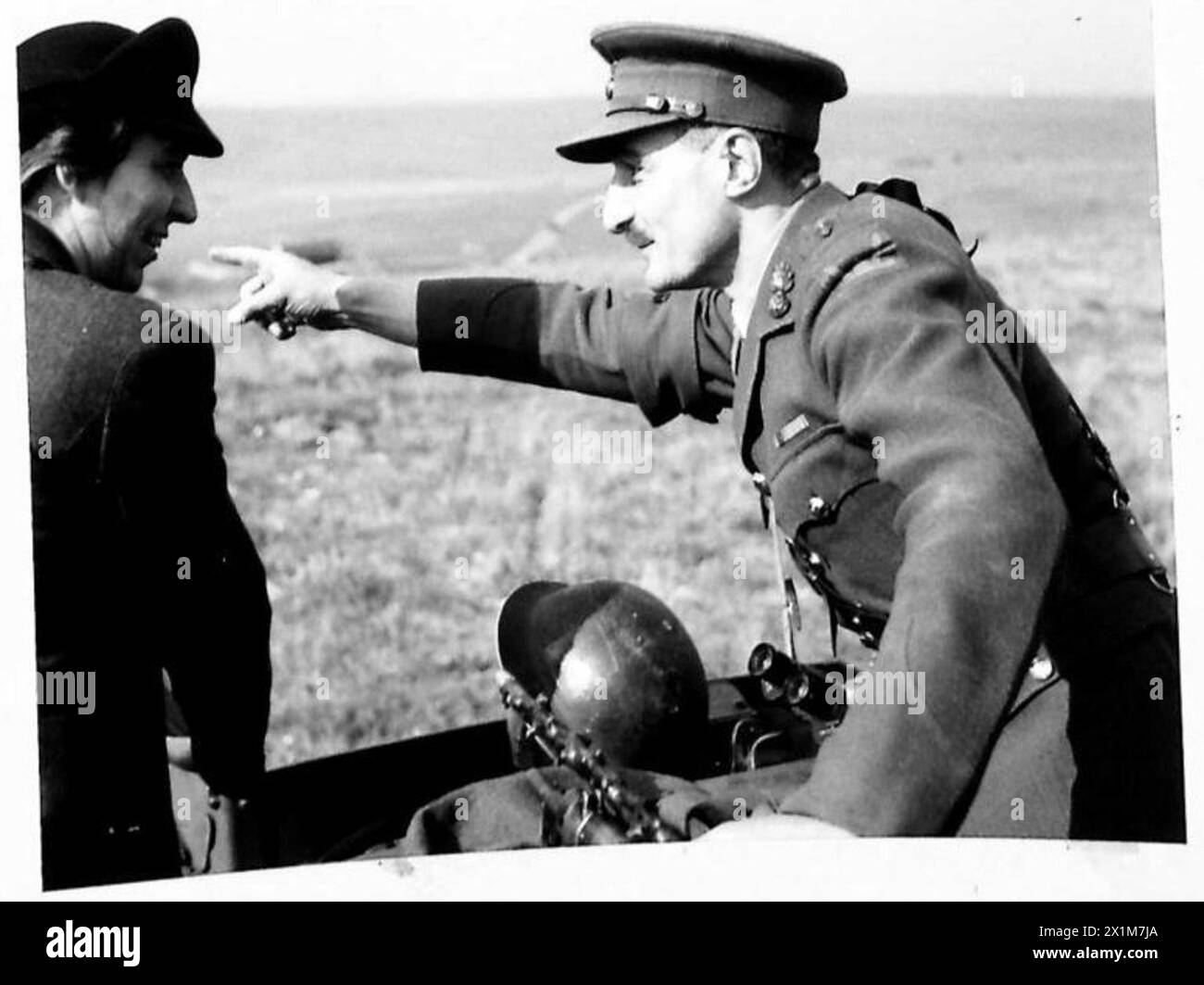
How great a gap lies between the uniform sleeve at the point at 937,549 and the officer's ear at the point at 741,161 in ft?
1.77

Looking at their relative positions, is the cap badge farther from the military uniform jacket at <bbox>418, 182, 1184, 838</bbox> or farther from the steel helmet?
the steel helmet

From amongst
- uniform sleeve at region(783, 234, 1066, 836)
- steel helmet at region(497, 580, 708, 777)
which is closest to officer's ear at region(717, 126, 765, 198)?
uniform sleeve at region(783, 234, 1066, 836)

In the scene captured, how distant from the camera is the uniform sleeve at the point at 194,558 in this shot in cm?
530

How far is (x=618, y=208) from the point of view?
5.52 meters

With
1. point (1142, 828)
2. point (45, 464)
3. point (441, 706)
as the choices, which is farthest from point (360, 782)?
point (1142, 828)

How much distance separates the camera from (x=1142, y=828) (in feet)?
18.0

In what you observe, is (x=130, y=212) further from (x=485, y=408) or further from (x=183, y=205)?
(x=485, y=408)

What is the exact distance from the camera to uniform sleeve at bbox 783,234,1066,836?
4559mm

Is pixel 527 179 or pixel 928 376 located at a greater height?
pixel 527 179

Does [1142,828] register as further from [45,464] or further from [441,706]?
[45,464]

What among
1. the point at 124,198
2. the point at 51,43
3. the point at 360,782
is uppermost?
the point at 51,43

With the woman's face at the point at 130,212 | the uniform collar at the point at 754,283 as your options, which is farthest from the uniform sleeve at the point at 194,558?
the uniform collar at the point at 754,283

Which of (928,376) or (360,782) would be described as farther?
(360,782)
